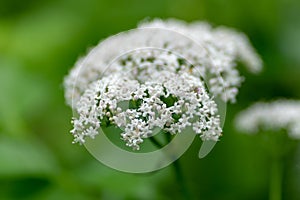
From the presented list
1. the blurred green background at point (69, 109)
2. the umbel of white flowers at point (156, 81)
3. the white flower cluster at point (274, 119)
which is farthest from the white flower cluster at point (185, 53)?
the blurred green background at point (69, 109)

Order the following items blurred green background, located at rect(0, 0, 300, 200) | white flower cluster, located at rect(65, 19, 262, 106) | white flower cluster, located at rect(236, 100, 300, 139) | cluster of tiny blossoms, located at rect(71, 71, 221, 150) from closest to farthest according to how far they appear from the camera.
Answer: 1. cluster of tiny blossoms, located at rect(71, 71, 221, 150)
2. white flower cluster, located at rect(65, 19, 262, 106)
3. white flower cluster, located at rect(236, 100, 300, 139)
4. blurred green background, located at rect(0, 0, 300, 200)

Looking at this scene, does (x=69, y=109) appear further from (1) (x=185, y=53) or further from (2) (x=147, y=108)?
(2) (x=147, y=108)

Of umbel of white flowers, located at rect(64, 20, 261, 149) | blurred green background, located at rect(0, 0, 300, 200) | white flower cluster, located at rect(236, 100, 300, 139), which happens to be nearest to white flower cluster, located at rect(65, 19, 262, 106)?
Result: umbel of white flowers, located at rect(64, 20, 261, 149)

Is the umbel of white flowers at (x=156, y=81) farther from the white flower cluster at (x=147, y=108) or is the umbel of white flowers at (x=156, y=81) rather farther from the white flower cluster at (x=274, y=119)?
the white flower cluster at (x=274, y=119)

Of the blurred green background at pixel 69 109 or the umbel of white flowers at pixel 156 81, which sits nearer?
the umbel of white flowers at pixel 156 81

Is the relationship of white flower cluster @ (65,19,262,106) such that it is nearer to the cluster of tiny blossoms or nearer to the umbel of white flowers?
the umbel of white flowers

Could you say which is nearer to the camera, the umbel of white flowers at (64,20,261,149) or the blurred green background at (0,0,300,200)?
the umbel of white flowers at (64,20,261,149)

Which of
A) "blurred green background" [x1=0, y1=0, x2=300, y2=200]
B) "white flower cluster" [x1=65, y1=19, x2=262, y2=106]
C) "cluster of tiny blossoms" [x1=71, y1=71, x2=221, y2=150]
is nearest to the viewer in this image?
"cluster of tiny blossoms" [x1=71, y1=71, x2=221, y2=150]

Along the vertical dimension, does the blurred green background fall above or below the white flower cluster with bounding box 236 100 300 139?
above
